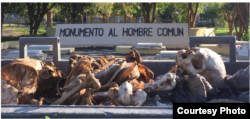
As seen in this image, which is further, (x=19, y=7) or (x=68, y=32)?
(x=19, y=7)

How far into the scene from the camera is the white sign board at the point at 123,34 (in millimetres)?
17578

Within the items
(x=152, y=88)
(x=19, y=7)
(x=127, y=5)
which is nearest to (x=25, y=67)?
(x=152, y=88)

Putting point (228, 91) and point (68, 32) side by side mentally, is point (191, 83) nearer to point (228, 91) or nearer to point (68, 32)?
point (228, 91)

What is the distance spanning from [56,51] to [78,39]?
12864 millimetres

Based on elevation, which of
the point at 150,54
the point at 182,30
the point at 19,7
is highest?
the point at 19,7

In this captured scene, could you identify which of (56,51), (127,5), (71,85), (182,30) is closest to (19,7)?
(127,5)

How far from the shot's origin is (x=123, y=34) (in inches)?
709

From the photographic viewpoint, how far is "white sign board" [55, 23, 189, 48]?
17.6 meters

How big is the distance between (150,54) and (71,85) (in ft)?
37.5

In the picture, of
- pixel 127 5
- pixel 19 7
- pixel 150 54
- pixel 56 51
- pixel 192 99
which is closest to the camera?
pixel 192 99

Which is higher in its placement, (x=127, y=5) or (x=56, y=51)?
(x=127, y=5)

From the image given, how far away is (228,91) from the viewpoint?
3.97m

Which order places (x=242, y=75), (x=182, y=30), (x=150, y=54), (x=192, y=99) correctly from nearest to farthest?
(x=192, y=99)
(x=242, y=75)
(x=150, y=54)
(x=182, y=30)

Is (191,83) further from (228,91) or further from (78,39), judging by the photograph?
(78,39)
